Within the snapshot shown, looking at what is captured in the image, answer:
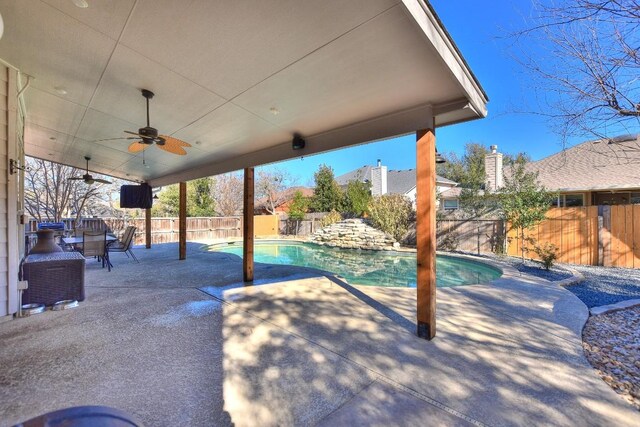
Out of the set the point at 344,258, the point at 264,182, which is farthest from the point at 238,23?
the point at 264,182

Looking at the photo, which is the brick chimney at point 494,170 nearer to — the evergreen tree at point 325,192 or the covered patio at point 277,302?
the evergreen tree at point 325,192

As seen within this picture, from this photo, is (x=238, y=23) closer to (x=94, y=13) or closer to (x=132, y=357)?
(x=94, y=13)

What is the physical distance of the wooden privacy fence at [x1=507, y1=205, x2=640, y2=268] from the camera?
6672mm

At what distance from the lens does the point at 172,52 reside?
2459 millimetres

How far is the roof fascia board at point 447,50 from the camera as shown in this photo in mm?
1826

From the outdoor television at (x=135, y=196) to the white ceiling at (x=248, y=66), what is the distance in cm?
503

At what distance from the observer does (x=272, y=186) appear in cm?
2208

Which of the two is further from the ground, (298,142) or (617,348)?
(298,142)

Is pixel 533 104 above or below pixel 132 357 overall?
above

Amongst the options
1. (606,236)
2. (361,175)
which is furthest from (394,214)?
(361,175)

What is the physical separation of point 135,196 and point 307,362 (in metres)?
9.14

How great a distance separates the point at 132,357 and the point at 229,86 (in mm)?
2800

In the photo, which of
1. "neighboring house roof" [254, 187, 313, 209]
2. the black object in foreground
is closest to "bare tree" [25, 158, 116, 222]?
"neighboring house roof" [254, 187, 313, 209]

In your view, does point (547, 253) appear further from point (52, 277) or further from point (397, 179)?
point (397, 179)
